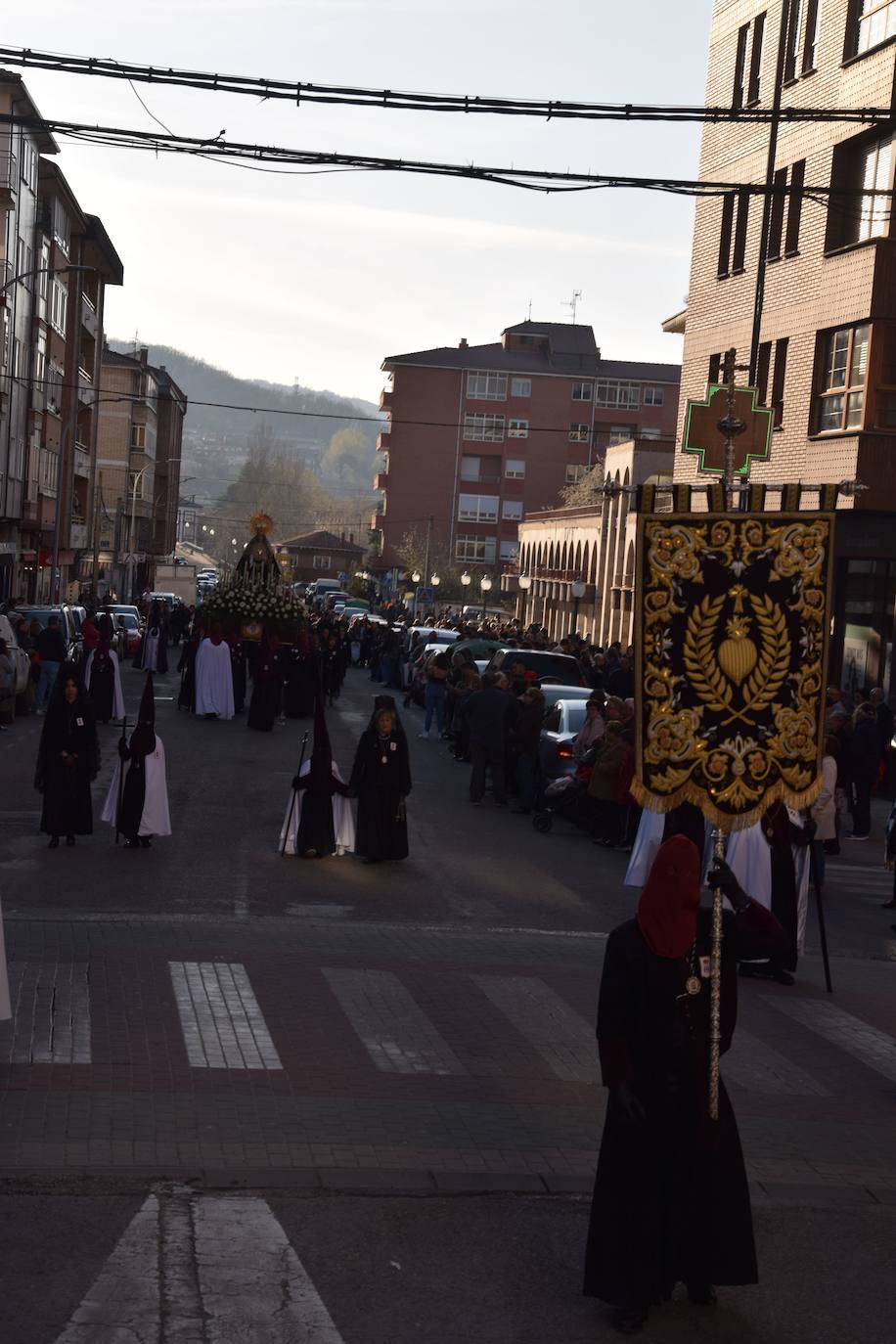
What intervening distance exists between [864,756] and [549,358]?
9724cm

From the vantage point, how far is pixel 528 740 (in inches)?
917

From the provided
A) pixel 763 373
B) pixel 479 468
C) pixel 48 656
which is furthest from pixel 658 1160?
pixel 479 468

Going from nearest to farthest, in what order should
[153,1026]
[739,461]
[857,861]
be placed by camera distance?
[153,1026]
[857,861]
[739,461]

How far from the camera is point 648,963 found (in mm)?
6562

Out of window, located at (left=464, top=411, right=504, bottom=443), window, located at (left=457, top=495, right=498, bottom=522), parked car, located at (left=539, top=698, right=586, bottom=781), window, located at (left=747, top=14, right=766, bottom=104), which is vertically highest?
window, located at (left=747, top=14, right=766, bottom=104)

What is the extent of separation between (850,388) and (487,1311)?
990 inches

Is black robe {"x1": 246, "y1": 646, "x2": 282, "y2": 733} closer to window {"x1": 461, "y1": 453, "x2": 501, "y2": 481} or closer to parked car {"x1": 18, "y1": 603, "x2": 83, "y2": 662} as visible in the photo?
parked car {"x1": 18, "y1": 603, "x2": 83, "y2": 662}

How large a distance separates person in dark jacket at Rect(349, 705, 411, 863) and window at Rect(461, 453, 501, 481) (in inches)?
3874

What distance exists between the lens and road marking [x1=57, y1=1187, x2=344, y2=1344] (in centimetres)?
612

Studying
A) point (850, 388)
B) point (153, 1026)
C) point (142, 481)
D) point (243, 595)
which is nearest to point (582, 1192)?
point (153, 1026)

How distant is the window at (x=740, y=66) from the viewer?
36.4 m

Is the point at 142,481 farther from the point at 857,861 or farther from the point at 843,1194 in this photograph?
the point at 843,1194

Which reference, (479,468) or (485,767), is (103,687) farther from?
(479,468)

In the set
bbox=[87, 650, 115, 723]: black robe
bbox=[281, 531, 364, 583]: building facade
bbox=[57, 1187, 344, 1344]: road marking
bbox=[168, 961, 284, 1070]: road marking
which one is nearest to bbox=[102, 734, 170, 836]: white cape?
bbox=[168, 961, 284, 1070]: road marking
